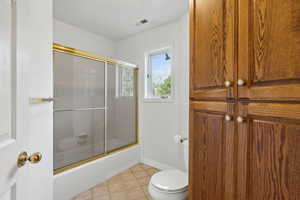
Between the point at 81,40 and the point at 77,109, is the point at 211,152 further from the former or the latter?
the point at 81,40

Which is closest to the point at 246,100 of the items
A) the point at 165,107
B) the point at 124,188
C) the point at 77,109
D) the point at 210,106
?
the point at 210,106

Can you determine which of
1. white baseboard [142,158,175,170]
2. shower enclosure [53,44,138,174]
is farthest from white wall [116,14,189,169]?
shower enclosure [53,44,138,174]

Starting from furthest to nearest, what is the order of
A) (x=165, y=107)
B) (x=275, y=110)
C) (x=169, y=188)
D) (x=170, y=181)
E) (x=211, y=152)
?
(x=165, y=107)
(x=170, y=181)
(x=169, y=188)
(x=211, y=152)
(x=275, y=110)

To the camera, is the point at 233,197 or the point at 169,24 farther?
the point at 169,24

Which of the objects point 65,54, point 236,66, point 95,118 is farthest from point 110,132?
point 236,66

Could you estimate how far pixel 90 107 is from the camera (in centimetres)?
220

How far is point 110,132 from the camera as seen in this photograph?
8.04 feet

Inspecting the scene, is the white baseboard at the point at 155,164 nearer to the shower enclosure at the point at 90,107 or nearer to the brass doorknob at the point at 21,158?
the shower enclosure at the point at 90,107

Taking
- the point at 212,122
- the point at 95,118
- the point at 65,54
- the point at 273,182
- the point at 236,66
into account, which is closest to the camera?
the point at 273,182

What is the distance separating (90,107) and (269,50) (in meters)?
2.15

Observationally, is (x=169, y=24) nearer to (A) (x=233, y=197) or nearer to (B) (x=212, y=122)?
(B) (x=212, y=122)

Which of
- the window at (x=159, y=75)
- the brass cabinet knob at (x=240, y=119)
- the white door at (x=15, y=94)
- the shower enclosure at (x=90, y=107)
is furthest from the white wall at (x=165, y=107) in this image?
the white door at (x=15, y=94)

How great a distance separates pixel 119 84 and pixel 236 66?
214 cm

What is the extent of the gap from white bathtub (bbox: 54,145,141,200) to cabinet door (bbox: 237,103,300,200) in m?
1.77
